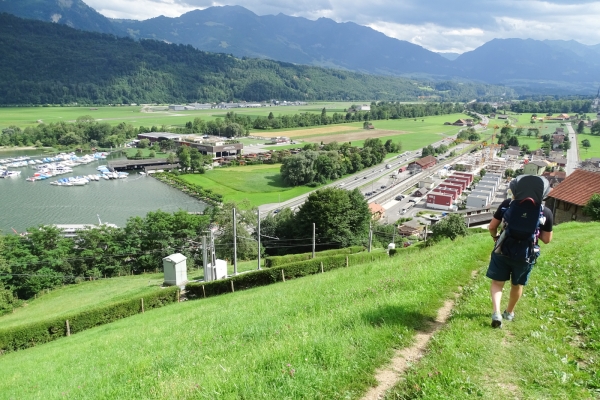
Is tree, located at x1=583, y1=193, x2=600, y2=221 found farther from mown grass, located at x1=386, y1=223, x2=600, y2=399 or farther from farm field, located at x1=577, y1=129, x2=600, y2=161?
farm field, located at x1=577, y1=129, x2=600, y2=161

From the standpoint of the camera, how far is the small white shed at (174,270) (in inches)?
952

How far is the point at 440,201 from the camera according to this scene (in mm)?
61781

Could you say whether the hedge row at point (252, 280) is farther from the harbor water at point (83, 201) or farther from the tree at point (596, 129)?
the tree at point (596, 129)

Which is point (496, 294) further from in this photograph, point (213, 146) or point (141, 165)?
point (213, 146)

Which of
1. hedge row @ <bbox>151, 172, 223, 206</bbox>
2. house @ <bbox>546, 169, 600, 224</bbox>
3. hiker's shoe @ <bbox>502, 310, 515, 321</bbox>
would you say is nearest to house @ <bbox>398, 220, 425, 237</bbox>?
house @ <bbox>546, 169, 600, 224</bbox>

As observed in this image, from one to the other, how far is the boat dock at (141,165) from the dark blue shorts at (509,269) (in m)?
85.5

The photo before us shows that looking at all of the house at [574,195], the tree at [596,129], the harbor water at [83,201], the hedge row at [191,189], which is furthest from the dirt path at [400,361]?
the tree at [596,129]

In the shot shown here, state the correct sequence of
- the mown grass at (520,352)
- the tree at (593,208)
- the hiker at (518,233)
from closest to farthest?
the mown grass at (520,352) < the hiker at (518,233) < the tree at (593,208)

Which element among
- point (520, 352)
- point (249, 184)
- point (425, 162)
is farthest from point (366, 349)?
point (425, 162)

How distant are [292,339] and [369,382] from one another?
1.60m

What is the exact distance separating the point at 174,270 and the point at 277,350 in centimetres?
2021

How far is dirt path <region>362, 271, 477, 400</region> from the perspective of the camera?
4.65 m

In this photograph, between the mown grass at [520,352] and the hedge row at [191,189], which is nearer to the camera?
the mown grass at [520,352]

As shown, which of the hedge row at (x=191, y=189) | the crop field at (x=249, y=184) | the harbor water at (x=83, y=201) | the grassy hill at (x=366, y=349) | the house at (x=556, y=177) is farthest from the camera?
the house at (x=556, y=177)
